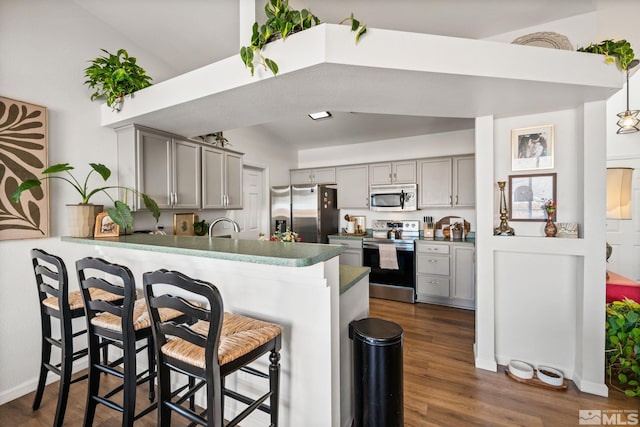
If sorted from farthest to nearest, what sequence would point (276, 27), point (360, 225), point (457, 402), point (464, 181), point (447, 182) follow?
1. point (360, 225)
2. point (447, 182)
3. point (464, 181)
4. point (457, 402)
5. point (276, 27)

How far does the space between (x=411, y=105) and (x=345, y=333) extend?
1.69m

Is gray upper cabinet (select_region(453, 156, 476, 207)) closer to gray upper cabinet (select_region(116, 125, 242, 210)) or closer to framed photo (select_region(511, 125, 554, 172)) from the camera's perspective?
framed photo (select_region(511, 125, 554, 172))

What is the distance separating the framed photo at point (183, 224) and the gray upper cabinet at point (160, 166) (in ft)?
0.62

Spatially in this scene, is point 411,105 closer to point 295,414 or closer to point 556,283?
point 556,283

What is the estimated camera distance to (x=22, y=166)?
1889mm

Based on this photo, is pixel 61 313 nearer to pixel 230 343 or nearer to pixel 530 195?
pixel 230 343

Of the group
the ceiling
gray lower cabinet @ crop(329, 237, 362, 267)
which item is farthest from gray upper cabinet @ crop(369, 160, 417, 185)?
the ceiling

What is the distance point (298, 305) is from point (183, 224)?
2.08m

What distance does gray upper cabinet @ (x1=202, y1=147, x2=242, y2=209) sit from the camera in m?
2.97

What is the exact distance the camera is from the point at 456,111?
6.85 feet

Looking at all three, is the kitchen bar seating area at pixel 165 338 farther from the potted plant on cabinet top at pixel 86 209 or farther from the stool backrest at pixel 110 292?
the potted plant on cabinet top at pixel 86 209

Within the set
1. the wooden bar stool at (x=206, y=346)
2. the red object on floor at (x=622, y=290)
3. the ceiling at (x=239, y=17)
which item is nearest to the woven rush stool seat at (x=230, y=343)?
the wooden bar stool at (x=206, y=346)

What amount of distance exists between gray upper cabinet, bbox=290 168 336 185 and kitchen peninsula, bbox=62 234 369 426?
10.6ft

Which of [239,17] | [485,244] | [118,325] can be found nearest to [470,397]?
[485,244]
